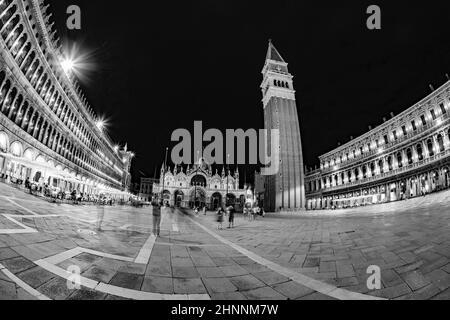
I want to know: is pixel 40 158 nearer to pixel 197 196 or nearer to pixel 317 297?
pixel 317 297

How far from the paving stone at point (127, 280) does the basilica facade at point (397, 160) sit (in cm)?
3076

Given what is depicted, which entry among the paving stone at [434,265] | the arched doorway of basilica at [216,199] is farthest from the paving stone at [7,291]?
the arched doorway of basilica at [216,199]

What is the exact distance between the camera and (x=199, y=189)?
3140 inches

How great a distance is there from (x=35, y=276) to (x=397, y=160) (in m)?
A: 43.2

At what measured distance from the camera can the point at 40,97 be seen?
1022 inches

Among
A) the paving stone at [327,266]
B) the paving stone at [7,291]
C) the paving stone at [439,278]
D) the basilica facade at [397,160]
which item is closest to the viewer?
the paving stone at [7,291]

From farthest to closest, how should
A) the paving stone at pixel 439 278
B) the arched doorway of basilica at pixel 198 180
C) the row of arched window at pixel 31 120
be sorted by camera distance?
1. the arched doorway of basilica at pixel 198 180
2. the row of arched window at pixel 31 120
3. the paving stone at pixel 439 278

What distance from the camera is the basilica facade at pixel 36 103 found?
2012 centimetres

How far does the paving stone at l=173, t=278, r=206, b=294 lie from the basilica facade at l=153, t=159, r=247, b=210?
7235 centimetres

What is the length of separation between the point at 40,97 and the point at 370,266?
34.7 metres

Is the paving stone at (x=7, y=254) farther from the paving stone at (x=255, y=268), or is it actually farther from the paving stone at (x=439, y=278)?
the paving stone at (x=439, y=278)

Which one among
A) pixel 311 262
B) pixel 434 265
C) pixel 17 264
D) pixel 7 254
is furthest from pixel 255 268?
pixel 7 254

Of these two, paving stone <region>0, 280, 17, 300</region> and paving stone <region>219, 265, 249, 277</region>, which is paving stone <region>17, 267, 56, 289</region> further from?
paving stone <region>219, 265, 249, 277</region>
